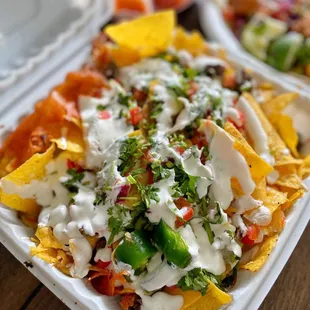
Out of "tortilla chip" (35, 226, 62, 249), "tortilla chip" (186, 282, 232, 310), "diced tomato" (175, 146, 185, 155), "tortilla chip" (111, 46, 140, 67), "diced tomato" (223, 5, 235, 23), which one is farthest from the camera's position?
"diced tomato" (223, 5, 235, 23)

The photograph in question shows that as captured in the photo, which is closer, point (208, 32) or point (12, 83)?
point (12, 83)

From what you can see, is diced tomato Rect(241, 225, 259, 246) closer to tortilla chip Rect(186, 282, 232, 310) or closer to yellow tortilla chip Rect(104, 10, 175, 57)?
tortilla chip Rect(186, 282, 232, 310)

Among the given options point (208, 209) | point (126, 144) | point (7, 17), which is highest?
point (7, 17)

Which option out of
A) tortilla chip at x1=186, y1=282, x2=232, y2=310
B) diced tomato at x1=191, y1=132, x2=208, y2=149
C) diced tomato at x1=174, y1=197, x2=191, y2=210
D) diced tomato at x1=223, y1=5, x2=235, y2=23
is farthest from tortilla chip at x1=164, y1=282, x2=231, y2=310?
diced tomato at x1=223, y1=5, x2=235, y2=23

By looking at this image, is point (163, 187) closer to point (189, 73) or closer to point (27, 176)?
point (27, 176)

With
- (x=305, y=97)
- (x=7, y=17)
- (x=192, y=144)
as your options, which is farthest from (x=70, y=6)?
(x=305, y=97)

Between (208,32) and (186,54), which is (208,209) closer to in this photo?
(186,54)

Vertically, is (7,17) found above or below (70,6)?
above
